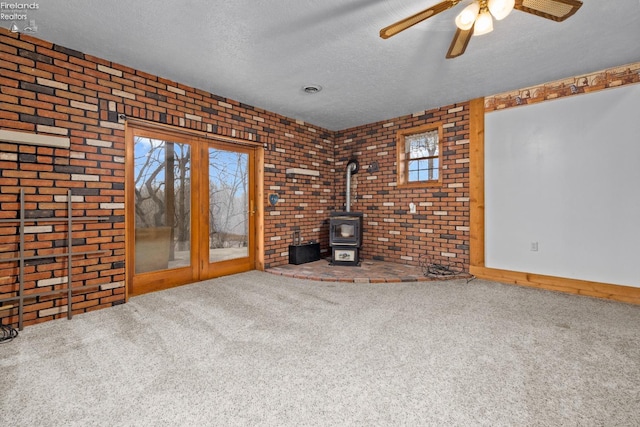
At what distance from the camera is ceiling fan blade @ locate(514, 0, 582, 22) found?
1.80m

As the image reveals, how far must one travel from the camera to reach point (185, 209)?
12.5ft

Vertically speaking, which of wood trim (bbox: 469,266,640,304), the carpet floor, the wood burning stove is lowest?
the carpet floor

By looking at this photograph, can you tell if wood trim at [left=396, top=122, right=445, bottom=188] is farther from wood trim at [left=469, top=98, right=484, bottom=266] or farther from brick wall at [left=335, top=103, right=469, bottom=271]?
wood trim at [left=469, top=98, right=484, bottom=266]

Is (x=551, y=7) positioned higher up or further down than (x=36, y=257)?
higher up

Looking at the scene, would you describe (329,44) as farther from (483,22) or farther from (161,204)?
(161,204)

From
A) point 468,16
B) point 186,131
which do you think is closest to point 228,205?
point 186,131

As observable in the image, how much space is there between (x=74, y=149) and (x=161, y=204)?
1032mm

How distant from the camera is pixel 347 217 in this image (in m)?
4.85

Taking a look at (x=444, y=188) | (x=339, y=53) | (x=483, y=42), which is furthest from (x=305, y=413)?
(x=444, y=188)

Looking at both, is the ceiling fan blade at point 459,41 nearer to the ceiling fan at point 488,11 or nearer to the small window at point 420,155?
the ceiling fan at point 488,11

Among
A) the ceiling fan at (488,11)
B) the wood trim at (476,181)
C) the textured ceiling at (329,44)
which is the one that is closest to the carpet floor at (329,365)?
the wood trim at (476,181)

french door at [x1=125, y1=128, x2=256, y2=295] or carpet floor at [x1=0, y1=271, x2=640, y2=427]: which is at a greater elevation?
french door at [x1=125, y1=128, x2=256, y2=295]

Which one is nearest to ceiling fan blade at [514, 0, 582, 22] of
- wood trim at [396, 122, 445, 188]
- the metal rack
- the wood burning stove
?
wood trim at [396, 122, 445, 188]

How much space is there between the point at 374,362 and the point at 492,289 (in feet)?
8.17
